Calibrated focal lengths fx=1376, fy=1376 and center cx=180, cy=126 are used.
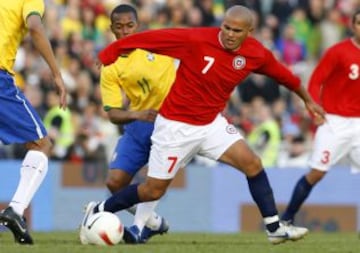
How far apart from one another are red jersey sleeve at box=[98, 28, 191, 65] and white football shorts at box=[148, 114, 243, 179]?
669mm

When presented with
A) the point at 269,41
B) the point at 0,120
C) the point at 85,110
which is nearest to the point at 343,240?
the point at 0,120

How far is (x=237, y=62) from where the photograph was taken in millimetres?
12508

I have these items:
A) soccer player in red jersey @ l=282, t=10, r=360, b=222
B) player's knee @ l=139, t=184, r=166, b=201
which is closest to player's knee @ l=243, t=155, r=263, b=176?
player's knee @ l=139, t=184, r=166, b=201

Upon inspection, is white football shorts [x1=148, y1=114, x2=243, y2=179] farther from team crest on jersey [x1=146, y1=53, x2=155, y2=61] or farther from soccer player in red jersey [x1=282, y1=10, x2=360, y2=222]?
soccer player in red jersey [x1=282, y1=10, x2=360, y2=222]

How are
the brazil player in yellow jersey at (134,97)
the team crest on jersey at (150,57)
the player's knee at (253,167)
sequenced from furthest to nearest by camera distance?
the team crest on jersey at (150,57)
the brazil player in yellow jersey at (134,97)
the player's knee at (253,167)

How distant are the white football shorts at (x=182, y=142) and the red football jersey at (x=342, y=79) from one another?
3.03 metres

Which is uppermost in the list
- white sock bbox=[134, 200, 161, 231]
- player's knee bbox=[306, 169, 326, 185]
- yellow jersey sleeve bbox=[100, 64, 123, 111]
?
yellow jersey sleeve bbox=[100, 64, 123, 111]

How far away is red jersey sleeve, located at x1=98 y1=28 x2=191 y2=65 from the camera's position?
40.8 feet

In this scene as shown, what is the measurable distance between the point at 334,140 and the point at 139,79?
2.78 metres

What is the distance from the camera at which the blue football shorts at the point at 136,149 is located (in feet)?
45.7

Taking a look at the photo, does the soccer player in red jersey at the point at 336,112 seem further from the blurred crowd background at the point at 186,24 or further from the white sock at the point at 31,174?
the blurred crowd background at the point at 186,24

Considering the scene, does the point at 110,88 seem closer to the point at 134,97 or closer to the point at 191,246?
the point at 134,97

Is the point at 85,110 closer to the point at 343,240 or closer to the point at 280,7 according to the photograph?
the point at 280,7

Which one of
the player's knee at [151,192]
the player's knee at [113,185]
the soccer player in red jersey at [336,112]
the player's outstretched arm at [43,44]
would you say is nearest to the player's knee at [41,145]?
the player's outstretched arm at [43,44]
